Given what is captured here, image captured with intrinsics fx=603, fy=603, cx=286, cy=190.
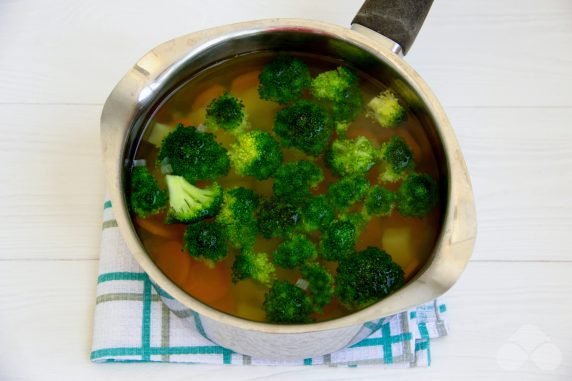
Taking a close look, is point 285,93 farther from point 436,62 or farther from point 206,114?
point 436,62

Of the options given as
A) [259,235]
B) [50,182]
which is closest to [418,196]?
[259,235]

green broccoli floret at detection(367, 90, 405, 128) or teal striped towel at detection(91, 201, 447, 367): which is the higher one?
green broccoli floret at detection(367, 90, 405, 128)

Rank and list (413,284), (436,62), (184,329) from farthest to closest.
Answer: (436,62) → (184,329) → (413,284)

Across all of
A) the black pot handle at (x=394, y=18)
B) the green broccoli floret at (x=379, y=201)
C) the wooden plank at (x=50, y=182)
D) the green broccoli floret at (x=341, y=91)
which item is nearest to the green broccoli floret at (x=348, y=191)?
the green broccoli floret at (x=379, y=201)

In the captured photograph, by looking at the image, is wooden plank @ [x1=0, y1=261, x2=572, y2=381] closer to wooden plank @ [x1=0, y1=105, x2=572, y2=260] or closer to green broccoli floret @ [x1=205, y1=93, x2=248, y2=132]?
wooden plank @ [x1=0, y1=105, x2=572, y2=260]

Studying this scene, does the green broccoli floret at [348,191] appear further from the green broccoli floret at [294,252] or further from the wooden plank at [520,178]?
the wooden plank at [520,178]

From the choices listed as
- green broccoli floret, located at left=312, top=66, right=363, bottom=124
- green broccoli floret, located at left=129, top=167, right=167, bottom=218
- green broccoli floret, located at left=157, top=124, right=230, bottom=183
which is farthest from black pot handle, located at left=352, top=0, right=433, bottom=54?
green broccoli floret, located at left=129, top=167, right=167, bottom=218

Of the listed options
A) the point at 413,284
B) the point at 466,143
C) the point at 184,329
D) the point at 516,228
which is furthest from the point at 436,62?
the point at 184,329
